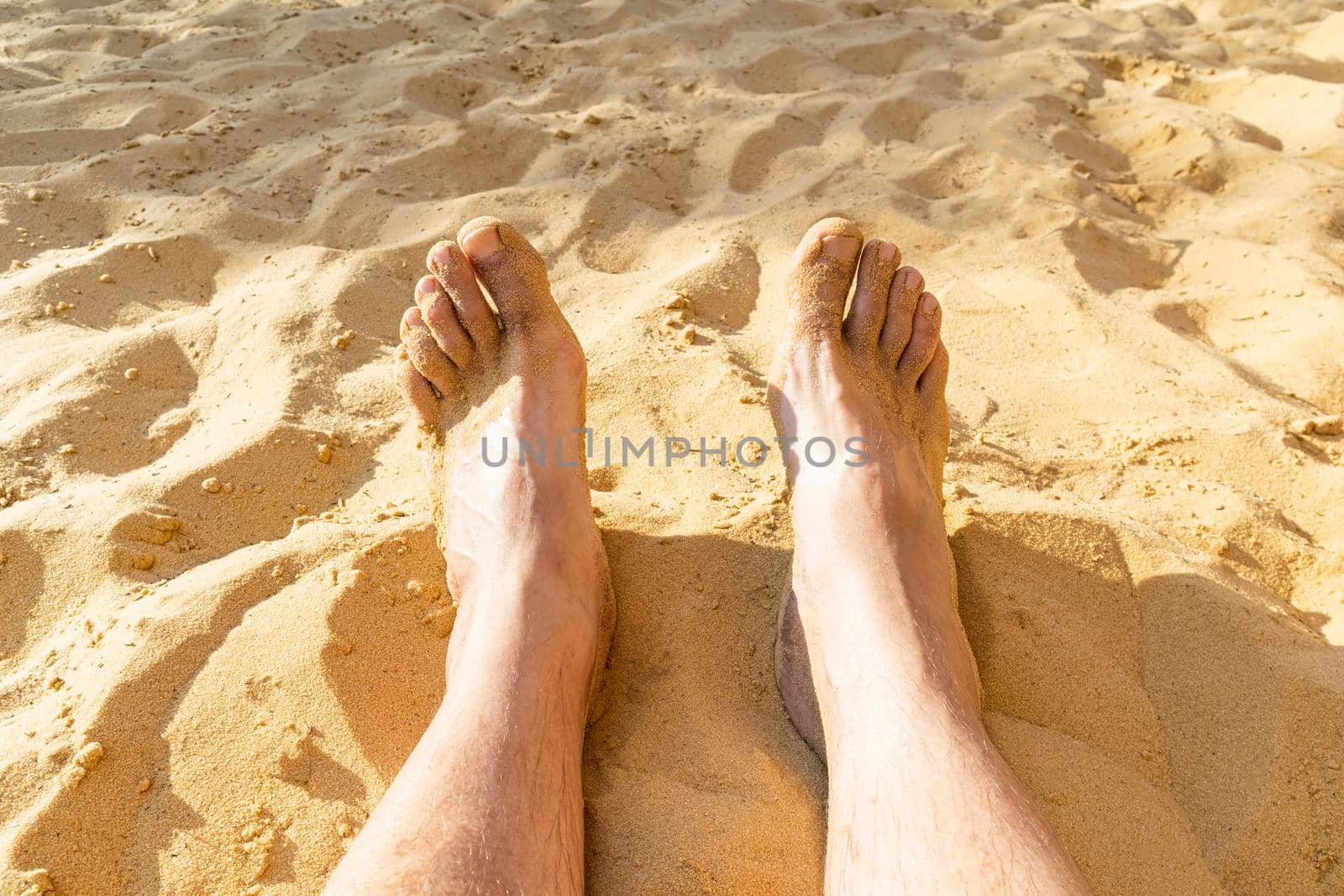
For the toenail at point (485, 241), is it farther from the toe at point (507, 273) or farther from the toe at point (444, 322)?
the toe at point (444, 322)

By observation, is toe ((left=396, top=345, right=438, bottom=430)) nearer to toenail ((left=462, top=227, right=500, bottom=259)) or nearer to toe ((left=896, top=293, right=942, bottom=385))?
toenail ((left=462, top=227, right=500, bottom=259))

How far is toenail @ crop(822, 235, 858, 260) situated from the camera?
164cm

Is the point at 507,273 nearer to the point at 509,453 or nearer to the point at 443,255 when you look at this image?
the point at 443,255

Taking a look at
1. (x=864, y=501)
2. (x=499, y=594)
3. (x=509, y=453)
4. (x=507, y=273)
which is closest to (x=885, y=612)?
(x=864, y=501)

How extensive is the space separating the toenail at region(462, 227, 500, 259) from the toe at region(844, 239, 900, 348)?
0.70 metres

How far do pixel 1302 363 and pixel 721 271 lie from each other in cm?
132

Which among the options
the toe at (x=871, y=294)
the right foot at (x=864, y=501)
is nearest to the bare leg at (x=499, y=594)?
the right foot at (x=864, y=501)

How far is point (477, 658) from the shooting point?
3.83ft

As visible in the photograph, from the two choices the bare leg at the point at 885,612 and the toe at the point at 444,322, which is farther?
the toe at the point at 444,322

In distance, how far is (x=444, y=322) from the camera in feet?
5.22

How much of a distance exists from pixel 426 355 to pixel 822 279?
2.55 feet

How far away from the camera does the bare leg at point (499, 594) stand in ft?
3.07

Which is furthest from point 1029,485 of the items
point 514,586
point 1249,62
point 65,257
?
point 1249,62

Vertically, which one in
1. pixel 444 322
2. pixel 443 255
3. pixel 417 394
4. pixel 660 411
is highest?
pixel 443 255
